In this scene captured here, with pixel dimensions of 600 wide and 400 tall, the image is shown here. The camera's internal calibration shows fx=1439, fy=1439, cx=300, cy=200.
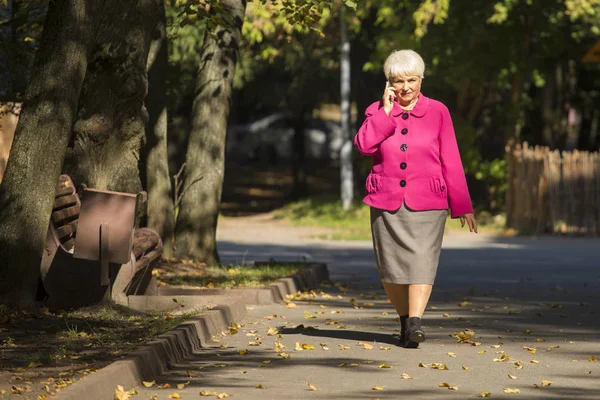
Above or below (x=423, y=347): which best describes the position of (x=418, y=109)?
above

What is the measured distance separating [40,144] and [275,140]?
170 ft

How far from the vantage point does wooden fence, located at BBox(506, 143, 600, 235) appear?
28.7 meters

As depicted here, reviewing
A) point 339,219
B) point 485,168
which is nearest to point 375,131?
point 339,219

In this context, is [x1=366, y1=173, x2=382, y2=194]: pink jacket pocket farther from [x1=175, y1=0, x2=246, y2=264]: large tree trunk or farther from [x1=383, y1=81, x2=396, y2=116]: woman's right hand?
[x1=175, y1=0, x2=246, y2=264]: large tree trunk

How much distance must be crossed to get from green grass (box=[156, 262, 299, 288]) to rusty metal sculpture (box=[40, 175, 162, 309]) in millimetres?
2954

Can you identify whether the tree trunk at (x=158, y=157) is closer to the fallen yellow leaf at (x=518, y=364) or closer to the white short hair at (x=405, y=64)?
the white short hair at (x=405, y=64)

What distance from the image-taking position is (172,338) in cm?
933

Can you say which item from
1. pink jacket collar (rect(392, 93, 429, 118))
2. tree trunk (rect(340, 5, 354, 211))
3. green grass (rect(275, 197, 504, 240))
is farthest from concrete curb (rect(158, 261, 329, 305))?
tree trunk (rect(340, 5, 354, 211))

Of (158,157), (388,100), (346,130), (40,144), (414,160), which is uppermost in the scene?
(346,130)

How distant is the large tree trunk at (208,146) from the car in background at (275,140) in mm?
42698

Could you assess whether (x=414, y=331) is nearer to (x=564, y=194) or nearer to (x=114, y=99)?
(x=114, y=99)

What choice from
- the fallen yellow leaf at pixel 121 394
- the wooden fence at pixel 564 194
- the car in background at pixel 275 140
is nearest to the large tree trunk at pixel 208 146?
the fallen yellow leaf at pixel 121 394

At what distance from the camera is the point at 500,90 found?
39.5 metres

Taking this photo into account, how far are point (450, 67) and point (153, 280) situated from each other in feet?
78.6
